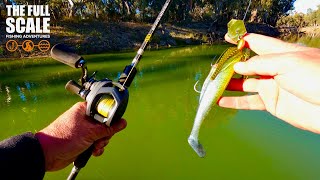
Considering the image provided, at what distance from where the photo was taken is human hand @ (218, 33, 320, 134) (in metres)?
1.68

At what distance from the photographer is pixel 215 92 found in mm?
2129

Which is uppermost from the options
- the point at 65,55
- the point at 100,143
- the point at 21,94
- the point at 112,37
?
the point at 65,55

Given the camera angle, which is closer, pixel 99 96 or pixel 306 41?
pixel 99 96

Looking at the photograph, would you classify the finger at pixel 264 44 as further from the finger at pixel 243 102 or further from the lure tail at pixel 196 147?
the lure tail at pixel 196 147

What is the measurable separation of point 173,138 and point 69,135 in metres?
6.10

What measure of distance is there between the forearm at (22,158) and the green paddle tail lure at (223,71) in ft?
3.19

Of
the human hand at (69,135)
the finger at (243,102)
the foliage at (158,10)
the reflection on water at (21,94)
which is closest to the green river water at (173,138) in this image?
the reflection on water at (21,94)

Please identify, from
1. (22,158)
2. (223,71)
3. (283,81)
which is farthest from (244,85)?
(22,158)

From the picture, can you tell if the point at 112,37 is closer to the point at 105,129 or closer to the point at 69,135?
the point at 105,129

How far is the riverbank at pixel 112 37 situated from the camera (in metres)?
24.1

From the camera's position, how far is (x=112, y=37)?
92.1 ft

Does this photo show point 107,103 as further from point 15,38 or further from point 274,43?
point 15,38

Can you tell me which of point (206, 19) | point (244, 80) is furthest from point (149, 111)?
point (206, 19)

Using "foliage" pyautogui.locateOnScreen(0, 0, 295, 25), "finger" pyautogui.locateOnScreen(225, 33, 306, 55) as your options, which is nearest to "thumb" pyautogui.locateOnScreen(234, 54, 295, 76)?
"finger" pyautogui.locateOnScreen(225, 33, 306, 55)
